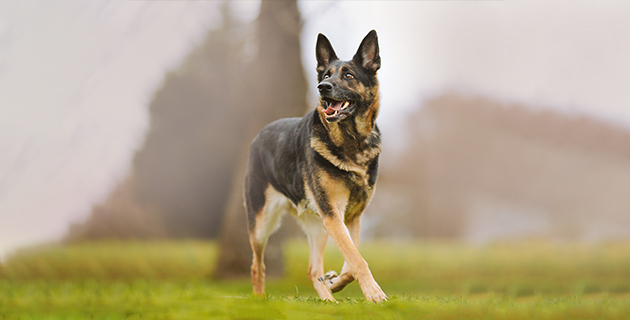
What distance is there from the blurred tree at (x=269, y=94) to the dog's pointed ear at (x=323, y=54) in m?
3.95

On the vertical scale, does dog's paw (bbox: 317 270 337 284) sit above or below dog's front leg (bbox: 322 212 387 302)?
below

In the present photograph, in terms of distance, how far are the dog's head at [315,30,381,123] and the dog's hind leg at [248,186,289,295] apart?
1.51m

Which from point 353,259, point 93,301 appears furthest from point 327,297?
point 93,301

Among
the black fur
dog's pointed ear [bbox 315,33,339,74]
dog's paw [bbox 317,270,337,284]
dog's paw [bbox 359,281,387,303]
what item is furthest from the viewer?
dog's paw [bbox 317,270,337,284]

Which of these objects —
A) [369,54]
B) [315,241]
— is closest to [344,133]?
[369,54]

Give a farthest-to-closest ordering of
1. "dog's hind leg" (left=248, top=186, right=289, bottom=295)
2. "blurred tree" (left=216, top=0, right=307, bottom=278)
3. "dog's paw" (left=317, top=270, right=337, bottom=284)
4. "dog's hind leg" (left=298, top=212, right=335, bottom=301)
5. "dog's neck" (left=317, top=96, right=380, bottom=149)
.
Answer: "blurred tree" (left=216, top=0, right=307, bottom=278) → "dog's hind leg" (left=248, top=186, right=289, bottom=295) → "dog's hind leg" (left=298, top=212, right=335, bottom=301) → "dog's paw" (left=317, top=270, right=337, bottom=284) → "dog's neck" (left=317, top=96, right=380, bottom=149)

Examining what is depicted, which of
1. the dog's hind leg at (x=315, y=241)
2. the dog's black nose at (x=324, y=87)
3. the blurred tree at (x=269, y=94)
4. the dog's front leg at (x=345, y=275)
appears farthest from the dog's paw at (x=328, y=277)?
the blurred tree at (x=269, y=94)

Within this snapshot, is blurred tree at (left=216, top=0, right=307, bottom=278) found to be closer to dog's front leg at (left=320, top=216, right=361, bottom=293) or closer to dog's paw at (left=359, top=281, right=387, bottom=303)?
dog's front leg at (left=320, top=216, right=361, bottom=293)

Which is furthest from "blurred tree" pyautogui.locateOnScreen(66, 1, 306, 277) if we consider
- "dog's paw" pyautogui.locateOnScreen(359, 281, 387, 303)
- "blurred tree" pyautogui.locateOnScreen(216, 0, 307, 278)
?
"dog's paw" pyautogui.locateOnScreen(359, 281, 387, 303)

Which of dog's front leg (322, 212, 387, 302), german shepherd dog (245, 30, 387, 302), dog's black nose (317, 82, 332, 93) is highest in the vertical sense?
dog's black nose (317, 82, 332, 93)

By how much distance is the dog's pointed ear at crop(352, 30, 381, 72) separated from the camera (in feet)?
14.8

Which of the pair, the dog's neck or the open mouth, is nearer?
the open mouth

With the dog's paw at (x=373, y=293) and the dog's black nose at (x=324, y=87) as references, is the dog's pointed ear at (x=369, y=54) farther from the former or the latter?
the dog's paw at (x=373, y=293)

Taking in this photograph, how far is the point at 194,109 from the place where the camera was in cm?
1255
